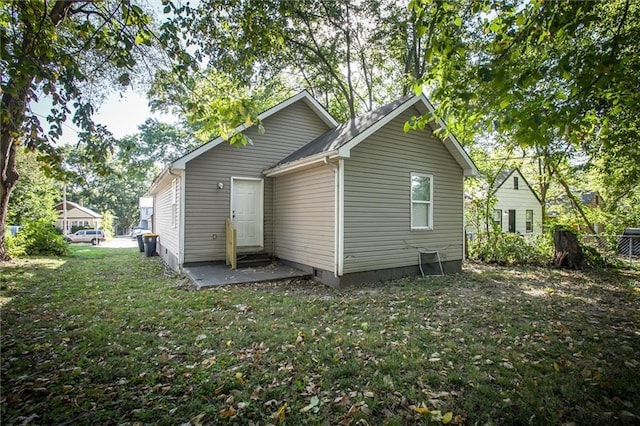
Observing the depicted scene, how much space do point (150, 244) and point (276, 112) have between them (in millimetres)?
9031

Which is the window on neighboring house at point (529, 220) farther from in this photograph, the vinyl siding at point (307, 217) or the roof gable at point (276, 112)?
the vinyl siding at point (307, 217)

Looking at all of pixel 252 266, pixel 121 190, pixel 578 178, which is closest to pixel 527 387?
pixel 252 266

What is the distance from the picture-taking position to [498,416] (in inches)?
104

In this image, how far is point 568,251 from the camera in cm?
1052

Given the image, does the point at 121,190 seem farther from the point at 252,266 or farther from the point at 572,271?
the point at 572,271

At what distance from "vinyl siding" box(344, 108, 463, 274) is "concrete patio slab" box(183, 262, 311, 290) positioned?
186cm

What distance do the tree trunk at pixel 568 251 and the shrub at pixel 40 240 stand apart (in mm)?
20341

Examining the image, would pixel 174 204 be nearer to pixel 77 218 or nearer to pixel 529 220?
pixel 529 220

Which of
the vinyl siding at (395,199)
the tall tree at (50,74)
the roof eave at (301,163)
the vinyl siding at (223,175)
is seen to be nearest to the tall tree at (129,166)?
the tall tree at (50,74)

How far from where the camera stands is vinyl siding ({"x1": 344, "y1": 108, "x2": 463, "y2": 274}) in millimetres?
7648

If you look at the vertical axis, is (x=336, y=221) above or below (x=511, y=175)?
below

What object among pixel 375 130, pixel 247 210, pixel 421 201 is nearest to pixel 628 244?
pixel 421 201

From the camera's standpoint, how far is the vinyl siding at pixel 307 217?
25.3 ft

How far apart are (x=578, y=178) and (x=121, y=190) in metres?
60.0
